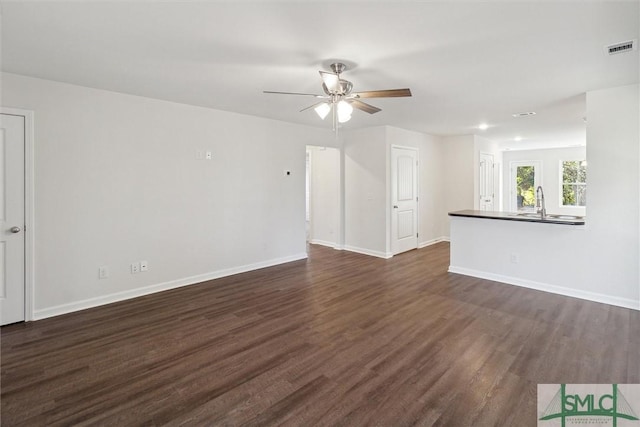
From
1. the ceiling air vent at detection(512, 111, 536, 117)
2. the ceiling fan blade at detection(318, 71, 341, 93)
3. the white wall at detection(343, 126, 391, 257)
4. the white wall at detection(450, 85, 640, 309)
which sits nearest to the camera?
the ceiling fan blade at detection(318, 71, 341, 93)

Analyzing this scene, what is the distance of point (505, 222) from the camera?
459 cm

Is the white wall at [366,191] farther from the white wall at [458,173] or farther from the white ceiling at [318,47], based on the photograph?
the white wall at [458,173]

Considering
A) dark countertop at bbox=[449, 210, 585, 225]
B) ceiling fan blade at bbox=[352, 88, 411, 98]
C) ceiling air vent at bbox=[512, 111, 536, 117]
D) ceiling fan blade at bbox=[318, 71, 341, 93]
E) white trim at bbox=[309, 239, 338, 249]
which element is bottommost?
white trim at bbox=[309, 239, 338, 249]

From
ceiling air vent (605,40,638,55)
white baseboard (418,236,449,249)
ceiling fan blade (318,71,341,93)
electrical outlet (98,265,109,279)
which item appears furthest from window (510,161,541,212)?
electrical outlet (98,265,109,279)

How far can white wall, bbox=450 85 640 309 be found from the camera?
3.57m

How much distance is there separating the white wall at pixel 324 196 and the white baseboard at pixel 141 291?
1.83 meters

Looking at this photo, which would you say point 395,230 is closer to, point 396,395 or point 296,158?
point 296,158

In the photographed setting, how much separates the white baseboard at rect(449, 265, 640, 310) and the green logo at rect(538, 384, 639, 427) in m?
2.01

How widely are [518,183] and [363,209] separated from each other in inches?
275

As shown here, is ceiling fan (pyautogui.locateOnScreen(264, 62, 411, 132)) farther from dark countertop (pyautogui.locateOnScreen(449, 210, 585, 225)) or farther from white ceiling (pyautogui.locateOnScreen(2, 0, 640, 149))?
dark countertop (pyautogui.locateOnScreen(449, 210, 585, 225))

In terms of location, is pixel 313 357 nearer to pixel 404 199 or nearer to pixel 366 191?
pixel 366 191

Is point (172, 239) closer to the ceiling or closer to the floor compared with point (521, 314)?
closer to the ceiling

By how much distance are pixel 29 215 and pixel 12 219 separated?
134mm

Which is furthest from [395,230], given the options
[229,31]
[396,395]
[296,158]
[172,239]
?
[229,31]
